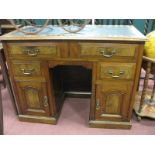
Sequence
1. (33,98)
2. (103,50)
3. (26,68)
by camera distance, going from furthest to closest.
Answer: (33,98)
(26,68)
(103,50)

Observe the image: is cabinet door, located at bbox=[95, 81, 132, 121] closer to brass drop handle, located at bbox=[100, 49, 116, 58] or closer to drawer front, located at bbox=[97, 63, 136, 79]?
drawer front, located at bbox=[97, 63, 136, 79]

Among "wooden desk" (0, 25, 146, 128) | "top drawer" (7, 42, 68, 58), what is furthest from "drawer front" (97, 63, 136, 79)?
"top drawer" (7, 42, 68, 58)

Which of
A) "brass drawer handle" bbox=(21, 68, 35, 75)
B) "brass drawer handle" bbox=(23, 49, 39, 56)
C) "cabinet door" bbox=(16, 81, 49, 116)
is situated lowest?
"cabinet door" bbox=(16, 81, 49, 116)

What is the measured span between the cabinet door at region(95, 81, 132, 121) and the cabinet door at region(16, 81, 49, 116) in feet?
1.64

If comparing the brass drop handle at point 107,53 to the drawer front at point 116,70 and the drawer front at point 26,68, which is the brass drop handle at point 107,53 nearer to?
the drawer front at point 116,70

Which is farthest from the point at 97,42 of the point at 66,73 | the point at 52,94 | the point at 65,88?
the point at 65,88

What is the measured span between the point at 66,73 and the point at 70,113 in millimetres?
497

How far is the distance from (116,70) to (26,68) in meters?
0.75

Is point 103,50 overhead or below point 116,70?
overhead

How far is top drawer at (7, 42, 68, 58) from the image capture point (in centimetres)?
128

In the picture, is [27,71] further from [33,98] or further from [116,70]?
[116,70]

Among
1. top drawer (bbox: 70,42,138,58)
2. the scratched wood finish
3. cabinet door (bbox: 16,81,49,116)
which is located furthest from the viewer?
cabinet door (bbox: 16,81,49,116)

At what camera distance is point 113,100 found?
150 centimetres

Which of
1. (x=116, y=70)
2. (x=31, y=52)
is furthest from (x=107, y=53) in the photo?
(x=31, y=52)
